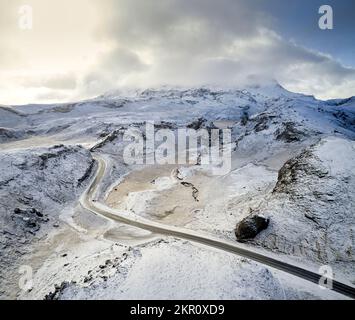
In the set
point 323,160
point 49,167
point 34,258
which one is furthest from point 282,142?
point 34,258

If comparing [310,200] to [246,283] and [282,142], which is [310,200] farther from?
[282,142]

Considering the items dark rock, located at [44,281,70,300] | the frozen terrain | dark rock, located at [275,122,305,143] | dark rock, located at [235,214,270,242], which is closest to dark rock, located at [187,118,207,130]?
dark rock, located at [275,122,305,143]

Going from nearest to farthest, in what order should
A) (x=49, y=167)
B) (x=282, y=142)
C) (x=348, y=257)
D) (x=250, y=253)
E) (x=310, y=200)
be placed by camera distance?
(x=348, y=257), (x=250, y=253), (x=310, y=200), (x=49, y=167), (x=282, y=142)

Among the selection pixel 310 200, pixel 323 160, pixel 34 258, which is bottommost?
pixel 34 258

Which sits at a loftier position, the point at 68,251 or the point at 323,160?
the point at 323,160

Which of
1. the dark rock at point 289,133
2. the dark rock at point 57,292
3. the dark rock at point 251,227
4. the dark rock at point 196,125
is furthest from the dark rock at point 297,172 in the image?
the dark rock at point 196,125

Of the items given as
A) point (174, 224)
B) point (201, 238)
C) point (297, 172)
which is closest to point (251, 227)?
point (201, 238)

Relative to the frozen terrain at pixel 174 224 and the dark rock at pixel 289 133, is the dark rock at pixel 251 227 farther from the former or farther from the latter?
the dark rock at pixel 289 133
